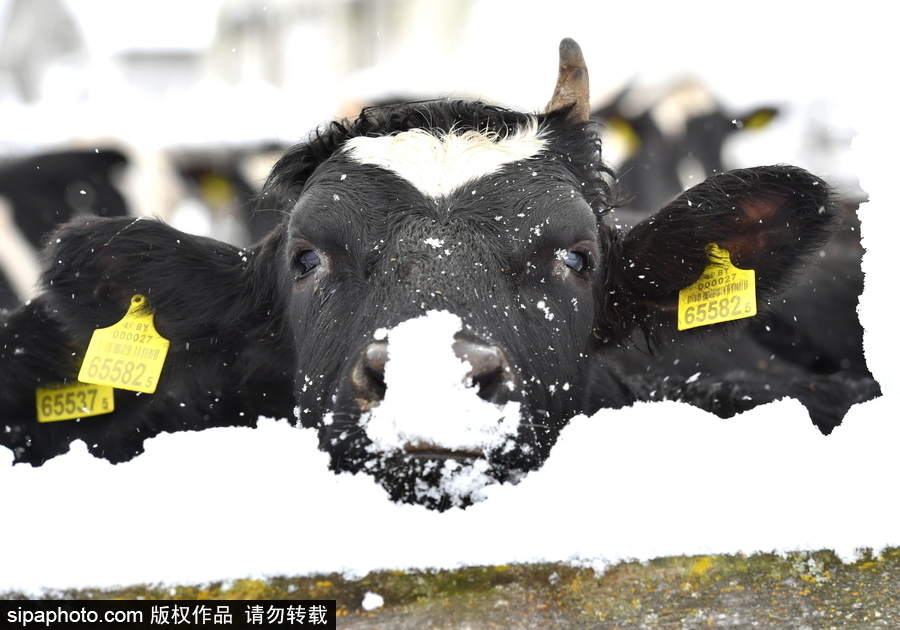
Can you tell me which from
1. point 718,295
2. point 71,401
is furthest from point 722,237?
point 71,401

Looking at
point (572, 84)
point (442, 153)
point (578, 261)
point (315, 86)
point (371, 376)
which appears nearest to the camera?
point (371, 376)

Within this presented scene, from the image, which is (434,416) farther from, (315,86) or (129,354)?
(315,86)

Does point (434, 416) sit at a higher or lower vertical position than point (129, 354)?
lower

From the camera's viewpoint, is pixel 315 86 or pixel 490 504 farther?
pixel 315 86

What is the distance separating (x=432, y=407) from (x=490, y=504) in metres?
0.29

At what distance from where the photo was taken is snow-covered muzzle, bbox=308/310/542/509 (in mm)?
2500

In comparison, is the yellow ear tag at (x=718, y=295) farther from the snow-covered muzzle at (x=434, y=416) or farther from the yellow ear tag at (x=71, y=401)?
the yellow ear tag at (x=71, y=401)

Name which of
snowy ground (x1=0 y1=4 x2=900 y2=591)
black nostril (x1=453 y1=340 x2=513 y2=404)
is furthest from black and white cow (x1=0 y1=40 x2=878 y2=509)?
snowy ground (x1=0 y1=4 x2=900 y2=591)

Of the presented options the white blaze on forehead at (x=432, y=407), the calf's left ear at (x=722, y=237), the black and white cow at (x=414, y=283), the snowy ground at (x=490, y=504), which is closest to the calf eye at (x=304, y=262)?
the black and white cow at (x=414, y=283)

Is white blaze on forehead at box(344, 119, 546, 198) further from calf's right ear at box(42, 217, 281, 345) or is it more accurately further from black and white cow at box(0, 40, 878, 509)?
calf's right ear at box(42, 217, 281, 345)

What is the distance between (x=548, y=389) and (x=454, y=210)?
27.4 inches

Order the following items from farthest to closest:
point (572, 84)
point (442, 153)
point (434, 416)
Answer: point (572, 84), point (442, 153), point (434, 416)

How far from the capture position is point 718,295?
12.5ft

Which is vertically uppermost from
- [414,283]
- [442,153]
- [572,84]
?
[572,84]
